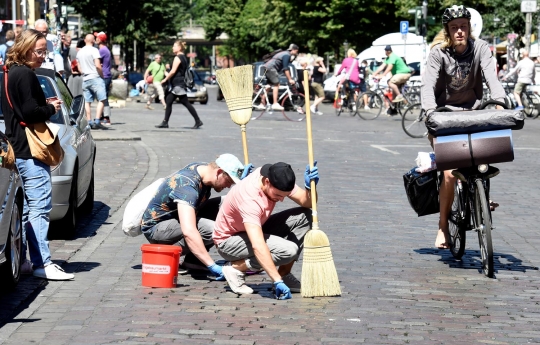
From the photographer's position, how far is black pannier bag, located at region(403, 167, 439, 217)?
8875mm

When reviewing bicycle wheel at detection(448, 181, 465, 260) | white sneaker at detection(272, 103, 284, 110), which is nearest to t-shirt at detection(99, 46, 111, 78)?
white sneaker at detection(272, 103, 284, 110)

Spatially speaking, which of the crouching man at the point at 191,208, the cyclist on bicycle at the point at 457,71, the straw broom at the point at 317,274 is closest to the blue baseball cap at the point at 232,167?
the crouching man at the point at 191,208

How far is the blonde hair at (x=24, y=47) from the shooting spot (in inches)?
301

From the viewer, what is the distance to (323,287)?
722 cm

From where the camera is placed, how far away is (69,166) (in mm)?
9477

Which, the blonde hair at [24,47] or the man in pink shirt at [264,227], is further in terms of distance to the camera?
the blonde hair at [24,47]

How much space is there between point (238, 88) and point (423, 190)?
1.75 m

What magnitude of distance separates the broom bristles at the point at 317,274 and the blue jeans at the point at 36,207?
1.81 metres

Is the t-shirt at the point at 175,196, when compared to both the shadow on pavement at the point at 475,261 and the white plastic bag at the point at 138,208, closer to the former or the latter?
the white plastic bag at the point at 138,208

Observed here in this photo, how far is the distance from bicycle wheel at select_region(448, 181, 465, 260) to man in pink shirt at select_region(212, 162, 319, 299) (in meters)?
1.46

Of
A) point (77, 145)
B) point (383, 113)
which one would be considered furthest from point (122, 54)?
point (77, 145)

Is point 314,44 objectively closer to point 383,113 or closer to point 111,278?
point 383,113

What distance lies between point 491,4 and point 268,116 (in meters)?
31.6

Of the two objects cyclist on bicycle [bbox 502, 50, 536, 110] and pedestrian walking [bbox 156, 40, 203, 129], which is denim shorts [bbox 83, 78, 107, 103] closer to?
pedestrian walking [bbox 156, 40, 203, 129]
